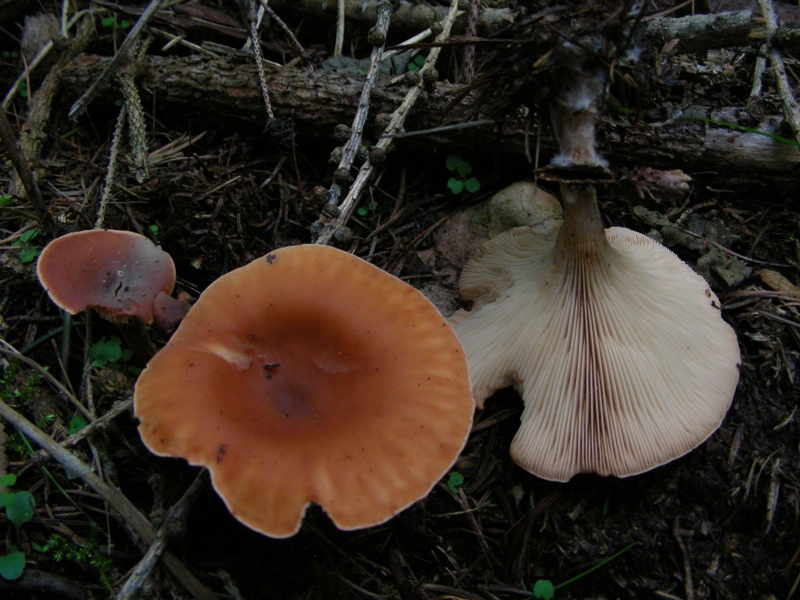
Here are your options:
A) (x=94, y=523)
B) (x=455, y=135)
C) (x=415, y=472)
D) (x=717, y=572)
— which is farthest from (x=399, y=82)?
(x=717, y=572)

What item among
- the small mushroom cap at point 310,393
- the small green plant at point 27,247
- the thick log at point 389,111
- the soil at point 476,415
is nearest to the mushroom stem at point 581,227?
the soil at point 476,415

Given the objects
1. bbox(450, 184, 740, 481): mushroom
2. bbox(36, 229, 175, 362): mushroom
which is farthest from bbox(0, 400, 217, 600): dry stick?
bbox(450, 184, 740, 481): mushroom

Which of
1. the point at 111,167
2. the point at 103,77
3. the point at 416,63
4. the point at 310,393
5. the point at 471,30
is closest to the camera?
the point at 310,393

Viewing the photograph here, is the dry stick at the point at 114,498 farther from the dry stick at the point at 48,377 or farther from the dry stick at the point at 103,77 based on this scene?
the dry stick at the point at 103,77

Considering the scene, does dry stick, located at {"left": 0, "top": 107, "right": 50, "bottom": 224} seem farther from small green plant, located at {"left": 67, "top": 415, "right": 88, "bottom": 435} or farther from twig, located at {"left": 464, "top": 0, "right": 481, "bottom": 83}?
twig, located at {"left": 464, "top": 0, "right": 481, "bottom": 83}

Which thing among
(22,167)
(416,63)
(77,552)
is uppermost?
(416,63)

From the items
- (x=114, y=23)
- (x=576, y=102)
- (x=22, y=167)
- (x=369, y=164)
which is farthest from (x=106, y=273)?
(x=114, y=23)

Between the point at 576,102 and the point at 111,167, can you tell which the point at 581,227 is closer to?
the point at 576,102
